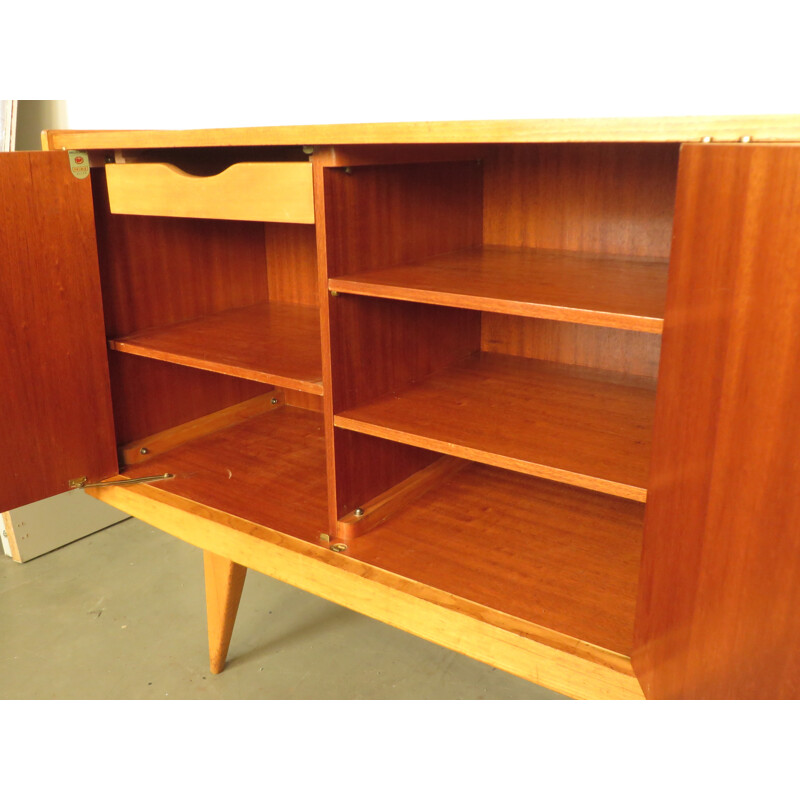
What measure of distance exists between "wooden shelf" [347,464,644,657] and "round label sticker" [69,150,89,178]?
783 millimetres

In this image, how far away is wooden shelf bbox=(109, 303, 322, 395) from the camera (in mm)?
1285

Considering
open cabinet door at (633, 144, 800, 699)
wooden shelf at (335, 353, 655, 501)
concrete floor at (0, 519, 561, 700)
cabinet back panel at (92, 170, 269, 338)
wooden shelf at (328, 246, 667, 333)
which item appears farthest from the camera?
concrete floor at (0, 519, 561, 700)

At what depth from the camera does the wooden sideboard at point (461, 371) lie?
28.0 inches

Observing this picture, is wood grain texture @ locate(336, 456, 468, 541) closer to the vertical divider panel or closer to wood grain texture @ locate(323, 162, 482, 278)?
the vertical divider panel

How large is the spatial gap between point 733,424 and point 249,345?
0.96 meters

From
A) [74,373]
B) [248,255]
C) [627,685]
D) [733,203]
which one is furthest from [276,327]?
[733,203]

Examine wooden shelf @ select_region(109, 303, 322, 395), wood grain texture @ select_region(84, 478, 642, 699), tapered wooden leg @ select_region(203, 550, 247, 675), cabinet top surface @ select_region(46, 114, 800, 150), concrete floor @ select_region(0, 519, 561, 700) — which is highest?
cabinet top surface @ select_region(46, 114, 800, 150)

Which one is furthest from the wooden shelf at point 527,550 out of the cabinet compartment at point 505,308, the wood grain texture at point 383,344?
the wood grain texture at point 383,344

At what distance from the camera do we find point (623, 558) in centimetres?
123

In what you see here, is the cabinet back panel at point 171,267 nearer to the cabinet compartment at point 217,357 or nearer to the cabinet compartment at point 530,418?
the cabinet compartment at point 217,357

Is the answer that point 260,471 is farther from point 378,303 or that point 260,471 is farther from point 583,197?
point 583,197

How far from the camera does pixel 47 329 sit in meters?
1.34

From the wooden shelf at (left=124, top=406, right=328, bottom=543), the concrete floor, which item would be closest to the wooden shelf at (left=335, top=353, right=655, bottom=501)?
the wooden shelf at (left=124, top=406, right=328, bottom=543)

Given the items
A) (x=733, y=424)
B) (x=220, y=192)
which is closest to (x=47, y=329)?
(x=220, y=192)
